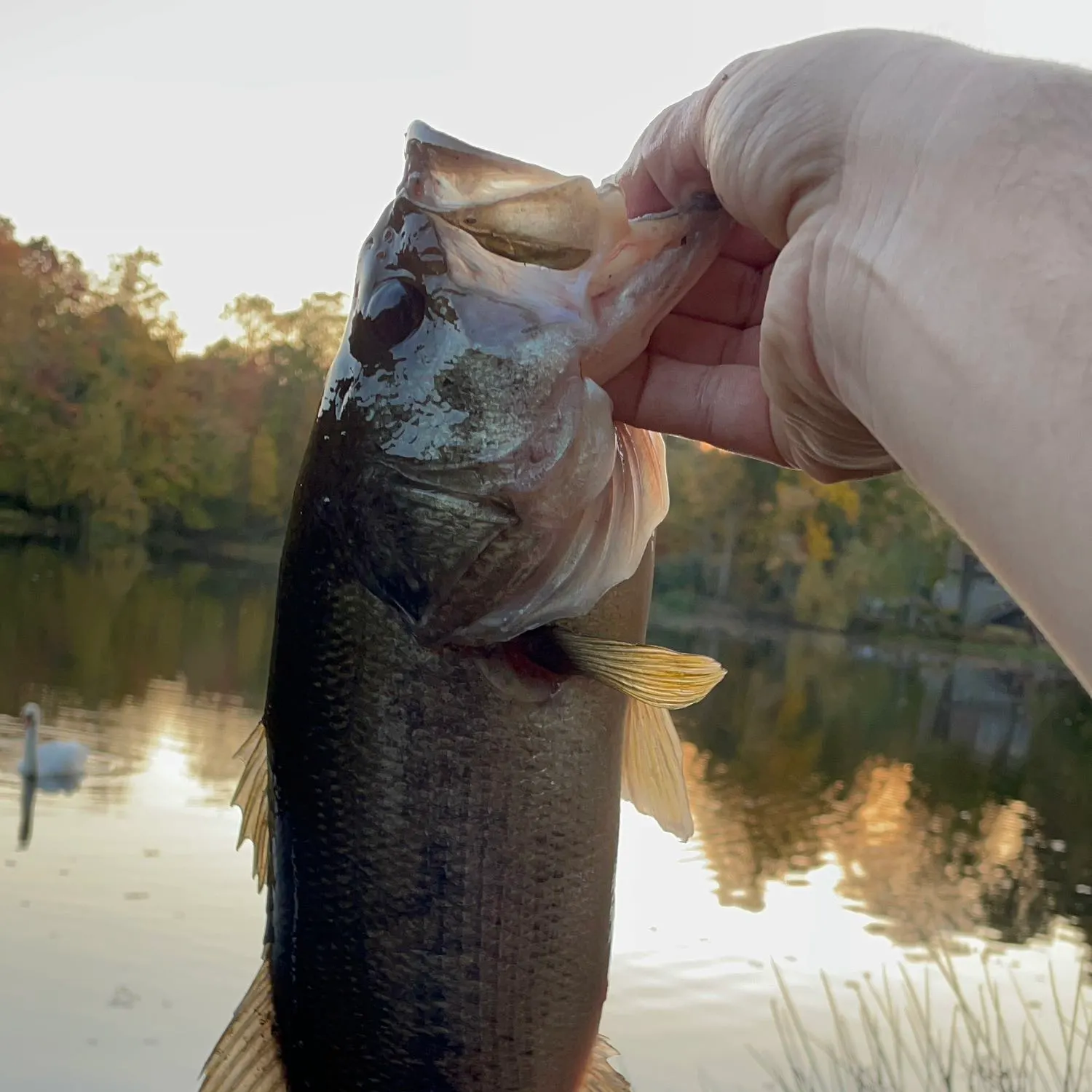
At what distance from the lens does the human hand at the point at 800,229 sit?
1524mm

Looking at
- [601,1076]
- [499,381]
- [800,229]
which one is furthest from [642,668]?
[601,1076]

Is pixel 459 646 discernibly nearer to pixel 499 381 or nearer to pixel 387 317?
pixel 499 381

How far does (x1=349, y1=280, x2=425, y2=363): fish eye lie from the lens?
6.70 feet

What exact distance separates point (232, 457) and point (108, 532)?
589 cm

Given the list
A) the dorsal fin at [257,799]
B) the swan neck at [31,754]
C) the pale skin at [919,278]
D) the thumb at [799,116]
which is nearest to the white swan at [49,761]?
the swan neck at [31,754]

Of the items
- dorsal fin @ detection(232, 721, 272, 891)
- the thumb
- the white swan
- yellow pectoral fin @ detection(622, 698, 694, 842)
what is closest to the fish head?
the thumb

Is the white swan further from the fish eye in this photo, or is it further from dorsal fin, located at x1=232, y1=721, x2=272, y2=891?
the fish eye

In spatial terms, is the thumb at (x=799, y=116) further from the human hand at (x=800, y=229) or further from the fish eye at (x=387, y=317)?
the fish eye at (x=387, y=317)

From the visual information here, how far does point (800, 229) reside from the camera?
5.86 ft

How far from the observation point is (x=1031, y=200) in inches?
49.9

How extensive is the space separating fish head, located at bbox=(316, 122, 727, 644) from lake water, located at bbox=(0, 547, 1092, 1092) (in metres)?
4.39

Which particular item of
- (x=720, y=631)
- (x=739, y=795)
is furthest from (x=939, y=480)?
(x=720, y=631)

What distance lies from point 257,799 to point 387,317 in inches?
35.3

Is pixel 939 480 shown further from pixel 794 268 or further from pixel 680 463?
pixel 680 463
